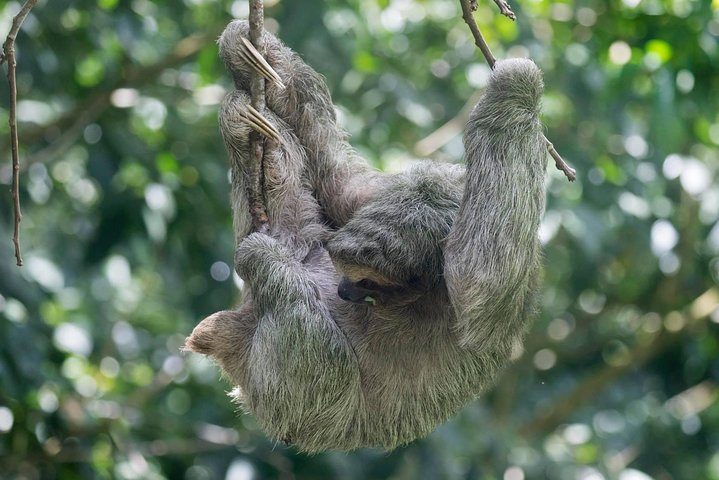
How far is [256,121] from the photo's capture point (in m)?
6.39

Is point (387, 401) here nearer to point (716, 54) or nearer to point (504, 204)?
point (504, 204)

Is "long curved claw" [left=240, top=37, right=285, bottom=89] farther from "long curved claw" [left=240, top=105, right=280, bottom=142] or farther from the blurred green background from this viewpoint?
the blurred green background

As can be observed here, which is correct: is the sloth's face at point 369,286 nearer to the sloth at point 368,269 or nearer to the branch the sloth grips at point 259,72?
the sloth at point 368,269

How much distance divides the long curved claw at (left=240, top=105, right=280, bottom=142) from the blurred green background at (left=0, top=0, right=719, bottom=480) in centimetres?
251

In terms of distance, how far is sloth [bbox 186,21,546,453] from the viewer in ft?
19.5

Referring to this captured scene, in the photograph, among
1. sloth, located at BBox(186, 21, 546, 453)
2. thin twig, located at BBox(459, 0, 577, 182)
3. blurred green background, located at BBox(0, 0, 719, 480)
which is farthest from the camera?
blurred green background, located at BBox(0, 0, 719, 480)

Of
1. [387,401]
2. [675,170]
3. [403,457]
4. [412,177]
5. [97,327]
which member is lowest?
[97,327]

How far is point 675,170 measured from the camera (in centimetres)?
1035

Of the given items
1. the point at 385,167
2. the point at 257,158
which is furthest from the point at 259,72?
the point at 385,167

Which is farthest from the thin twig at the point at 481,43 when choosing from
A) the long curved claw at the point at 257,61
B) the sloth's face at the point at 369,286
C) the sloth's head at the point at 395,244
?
the long curved claw at the point at 257,61

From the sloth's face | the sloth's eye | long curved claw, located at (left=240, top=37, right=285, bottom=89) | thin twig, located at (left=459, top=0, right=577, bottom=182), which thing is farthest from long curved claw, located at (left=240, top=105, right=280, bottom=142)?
thin twig, located at (left=459, top=0, right=577, bottom=182)

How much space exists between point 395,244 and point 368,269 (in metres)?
0.21

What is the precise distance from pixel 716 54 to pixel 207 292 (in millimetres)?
5580

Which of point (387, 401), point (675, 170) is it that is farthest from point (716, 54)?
point (387, 401)
